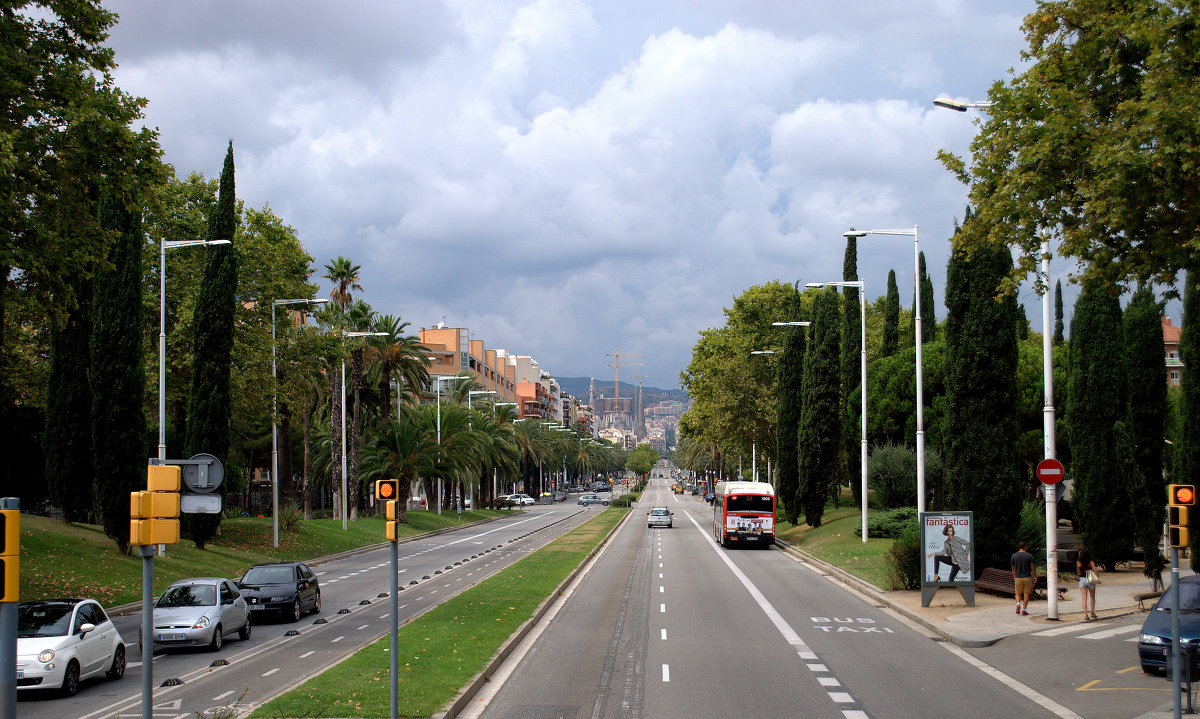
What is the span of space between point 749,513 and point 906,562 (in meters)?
21.4

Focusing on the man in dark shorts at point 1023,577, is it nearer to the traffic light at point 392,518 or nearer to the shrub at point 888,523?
the traffic light at point 392,518

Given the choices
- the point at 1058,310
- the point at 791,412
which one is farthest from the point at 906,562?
the point at 1058,310

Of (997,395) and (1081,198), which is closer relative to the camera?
(1081,198)

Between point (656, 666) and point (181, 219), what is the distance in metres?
33.5

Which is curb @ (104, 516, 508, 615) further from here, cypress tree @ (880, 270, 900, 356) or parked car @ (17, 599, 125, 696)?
cypress tree @ (880, 270, 900, 356)

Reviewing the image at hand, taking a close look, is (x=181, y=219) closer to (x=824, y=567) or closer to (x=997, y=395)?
(x=824, y=567)

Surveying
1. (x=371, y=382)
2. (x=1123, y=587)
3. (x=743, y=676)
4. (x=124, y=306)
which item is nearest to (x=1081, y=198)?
(x=743, y=676)

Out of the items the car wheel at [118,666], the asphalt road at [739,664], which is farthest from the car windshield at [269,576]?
the car wheel at [118,666]

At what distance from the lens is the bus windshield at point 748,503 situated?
4759 cm

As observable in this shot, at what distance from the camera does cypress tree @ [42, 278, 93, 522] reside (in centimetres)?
3347

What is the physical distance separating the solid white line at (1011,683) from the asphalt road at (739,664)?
0.21 ft

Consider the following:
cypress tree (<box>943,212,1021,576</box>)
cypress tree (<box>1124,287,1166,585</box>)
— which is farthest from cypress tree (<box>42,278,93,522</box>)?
cypress tree (<box>1124,287,1166,585</box>)

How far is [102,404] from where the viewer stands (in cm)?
3097

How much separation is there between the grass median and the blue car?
10.1 meters
